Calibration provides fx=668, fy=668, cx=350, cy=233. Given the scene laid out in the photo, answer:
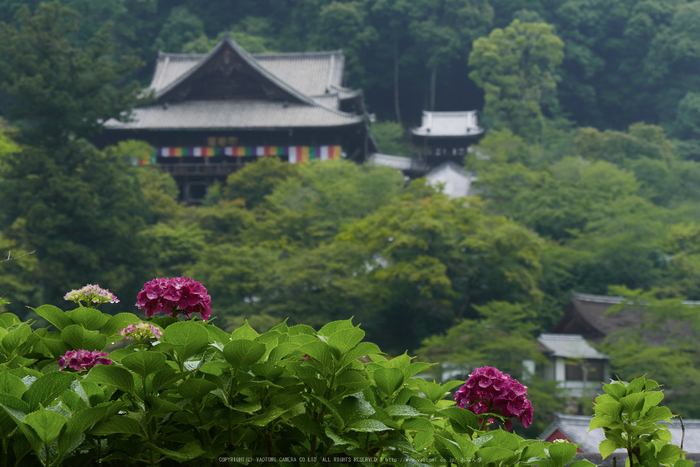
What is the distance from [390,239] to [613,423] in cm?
1451

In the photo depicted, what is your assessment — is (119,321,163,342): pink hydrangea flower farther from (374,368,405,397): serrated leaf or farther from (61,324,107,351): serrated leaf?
(374,368,405,397): serrated leaf

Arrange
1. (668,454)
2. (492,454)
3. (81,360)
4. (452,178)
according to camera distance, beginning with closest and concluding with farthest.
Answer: (492,454)
(81,360)
(668,454)
(452,178)

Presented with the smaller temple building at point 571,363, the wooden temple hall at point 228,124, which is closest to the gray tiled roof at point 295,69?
the wooden temple hall at point 228,124

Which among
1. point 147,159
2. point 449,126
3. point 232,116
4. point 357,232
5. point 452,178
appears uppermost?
point 232,116

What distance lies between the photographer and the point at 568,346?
15695 millimetres

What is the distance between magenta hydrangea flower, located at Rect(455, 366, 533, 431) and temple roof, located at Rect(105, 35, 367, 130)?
22400mm

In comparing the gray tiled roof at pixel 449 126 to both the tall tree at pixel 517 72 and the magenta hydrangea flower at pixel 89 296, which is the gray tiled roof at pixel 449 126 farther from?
→ the magenta hydrangea flower at pixel 89 296

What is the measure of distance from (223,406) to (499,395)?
2.32 feet

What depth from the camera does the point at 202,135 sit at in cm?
2439

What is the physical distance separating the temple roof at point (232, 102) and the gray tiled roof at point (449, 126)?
4.93 m

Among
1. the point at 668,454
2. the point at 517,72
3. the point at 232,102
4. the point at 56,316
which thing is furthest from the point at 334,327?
the point at 517,72

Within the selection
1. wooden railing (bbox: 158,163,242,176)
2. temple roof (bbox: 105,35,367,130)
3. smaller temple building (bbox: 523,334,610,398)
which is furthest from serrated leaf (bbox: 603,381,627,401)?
wooden railing (bbox: 158,163,242,176)

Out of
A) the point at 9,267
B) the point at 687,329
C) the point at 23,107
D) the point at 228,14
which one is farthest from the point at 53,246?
the point at 228,14

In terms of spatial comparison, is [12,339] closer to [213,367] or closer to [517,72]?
[213,367]
